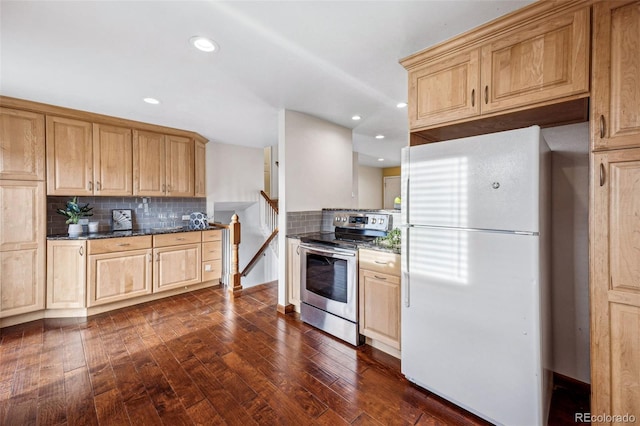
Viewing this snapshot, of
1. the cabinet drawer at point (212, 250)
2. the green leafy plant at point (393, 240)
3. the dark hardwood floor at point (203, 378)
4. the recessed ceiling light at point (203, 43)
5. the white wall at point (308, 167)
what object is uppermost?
the recessed ceiling light at point (203, 43)

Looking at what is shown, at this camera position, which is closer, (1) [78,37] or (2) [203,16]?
(2) [203,16]

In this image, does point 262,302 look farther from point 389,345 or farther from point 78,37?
point 78,37

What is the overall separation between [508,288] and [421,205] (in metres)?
0.65

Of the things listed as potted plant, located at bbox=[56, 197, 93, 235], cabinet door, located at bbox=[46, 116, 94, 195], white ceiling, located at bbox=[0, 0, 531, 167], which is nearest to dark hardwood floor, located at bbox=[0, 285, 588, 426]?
potted plant, located at bbox=[56, 197, 93, 235]

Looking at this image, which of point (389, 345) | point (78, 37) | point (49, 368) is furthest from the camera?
point (389, 345)

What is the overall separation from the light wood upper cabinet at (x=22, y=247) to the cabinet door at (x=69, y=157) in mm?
169

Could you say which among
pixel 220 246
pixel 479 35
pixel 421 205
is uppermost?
pixel 479 35

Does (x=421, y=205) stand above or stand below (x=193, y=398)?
above

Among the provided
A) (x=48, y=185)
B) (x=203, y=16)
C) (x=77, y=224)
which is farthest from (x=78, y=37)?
(x=77, y=224)

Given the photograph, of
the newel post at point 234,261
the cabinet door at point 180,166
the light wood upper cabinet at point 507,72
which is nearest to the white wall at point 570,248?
the light wood upper cabinet at point 507,72

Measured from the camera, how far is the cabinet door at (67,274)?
292 cm

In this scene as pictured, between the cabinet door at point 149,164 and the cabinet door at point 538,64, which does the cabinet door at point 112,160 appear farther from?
the cabinet door at point 538,64

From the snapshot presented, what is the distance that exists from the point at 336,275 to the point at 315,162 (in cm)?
148

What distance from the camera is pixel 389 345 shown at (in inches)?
88.0
